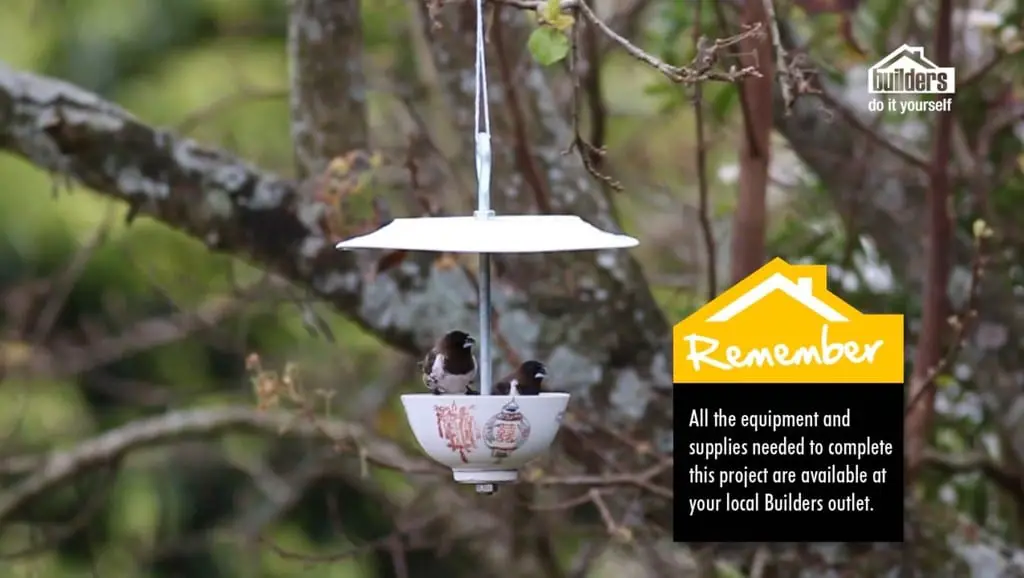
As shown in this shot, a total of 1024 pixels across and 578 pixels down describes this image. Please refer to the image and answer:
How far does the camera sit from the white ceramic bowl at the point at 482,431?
103 cm

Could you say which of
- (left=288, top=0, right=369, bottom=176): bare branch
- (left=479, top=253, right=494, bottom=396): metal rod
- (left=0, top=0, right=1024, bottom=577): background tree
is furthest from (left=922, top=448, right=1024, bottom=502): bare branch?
(left=479, top=253, right=494, bottom=396): metal rod

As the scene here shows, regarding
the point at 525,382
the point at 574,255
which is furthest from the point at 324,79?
the point at 525,382

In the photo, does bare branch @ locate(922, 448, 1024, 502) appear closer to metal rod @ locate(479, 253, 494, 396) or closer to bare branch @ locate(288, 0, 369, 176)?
bare branch @ locate(288, 0, 369, 176)

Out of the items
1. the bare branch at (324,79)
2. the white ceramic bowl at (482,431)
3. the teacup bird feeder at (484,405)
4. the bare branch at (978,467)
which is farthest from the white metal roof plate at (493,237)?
the bare branch at (978,467)

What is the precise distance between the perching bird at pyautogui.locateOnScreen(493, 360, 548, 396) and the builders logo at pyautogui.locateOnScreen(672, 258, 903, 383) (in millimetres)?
307

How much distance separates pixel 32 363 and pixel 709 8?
1.43 m

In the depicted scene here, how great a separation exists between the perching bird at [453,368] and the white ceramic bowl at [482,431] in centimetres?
4

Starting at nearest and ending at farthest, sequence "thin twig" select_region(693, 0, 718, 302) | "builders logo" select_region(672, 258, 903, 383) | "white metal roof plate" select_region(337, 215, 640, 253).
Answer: "white metal roof plate" select_region(337, 215, 640, 253) → "builders logo" select_region(672, 258, 903, 383) → "thin twig" select_region(693, 0, 718, 302)

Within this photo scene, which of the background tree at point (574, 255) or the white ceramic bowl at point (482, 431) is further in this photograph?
the background tree at point (574, 255)

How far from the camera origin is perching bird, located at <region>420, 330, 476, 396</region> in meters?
1.09

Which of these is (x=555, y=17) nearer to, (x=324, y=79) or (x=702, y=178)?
(x=702, y=178)

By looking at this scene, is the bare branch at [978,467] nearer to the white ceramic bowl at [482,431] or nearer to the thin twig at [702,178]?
the thin twig at [702,178]

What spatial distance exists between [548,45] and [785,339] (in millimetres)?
417

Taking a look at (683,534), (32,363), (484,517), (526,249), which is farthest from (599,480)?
(32,363)
